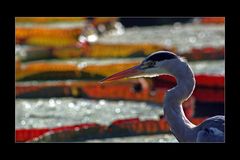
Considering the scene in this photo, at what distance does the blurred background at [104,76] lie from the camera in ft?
16.5

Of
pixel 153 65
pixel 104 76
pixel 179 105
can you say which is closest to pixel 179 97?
pixel 179 105

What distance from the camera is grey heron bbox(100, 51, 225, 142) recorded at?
364 centimetres

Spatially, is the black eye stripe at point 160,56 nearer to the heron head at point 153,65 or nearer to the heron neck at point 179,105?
the heron head at point 153,65

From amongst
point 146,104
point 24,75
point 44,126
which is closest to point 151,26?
point 24,75

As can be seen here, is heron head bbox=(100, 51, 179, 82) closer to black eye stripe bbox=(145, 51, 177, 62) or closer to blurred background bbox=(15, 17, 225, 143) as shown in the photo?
black eye stripe bbox=(145, 51, 177, 62)

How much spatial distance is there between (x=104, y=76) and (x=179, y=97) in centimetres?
283

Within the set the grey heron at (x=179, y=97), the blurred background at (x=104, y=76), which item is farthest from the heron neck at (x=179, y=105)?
the blurred background at (x=104, y=76)

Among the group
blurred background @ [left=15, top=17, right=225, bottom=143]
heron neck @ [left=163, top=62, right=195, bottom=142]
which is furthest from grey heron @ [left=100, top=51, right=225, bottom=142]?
blurred background @ [left=15, top=17, right=225, bottom=143]

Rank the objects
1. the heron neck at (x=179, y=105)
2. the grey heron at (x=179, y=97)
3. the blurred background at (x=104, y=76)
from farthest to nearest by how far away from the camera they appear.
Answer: the blurred background at (x=104, y=76) → the heron neck at (x=179, y=105) → the grey heron at (x=179, y=97)

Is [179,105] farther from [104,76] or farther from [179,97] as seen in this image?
[104,76]

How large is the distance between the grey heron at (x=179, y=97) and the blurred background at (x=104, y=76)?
0.92 meters

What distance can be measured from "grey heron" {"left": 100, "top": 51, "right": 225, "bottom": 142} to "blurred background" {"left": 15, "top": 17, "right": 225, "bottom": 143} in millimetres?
917

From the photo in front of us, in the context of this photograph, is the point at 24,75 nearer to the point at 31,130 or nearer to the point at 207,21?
the point at 31,130

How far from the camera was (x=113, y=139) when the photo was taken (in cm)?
491
